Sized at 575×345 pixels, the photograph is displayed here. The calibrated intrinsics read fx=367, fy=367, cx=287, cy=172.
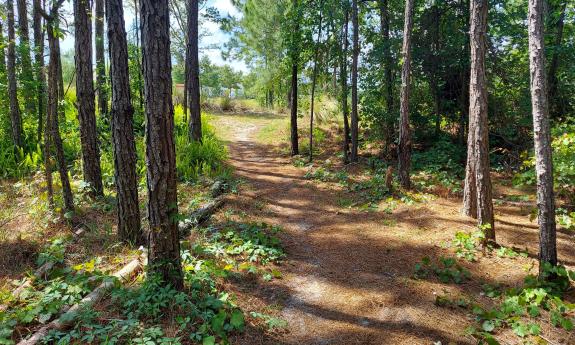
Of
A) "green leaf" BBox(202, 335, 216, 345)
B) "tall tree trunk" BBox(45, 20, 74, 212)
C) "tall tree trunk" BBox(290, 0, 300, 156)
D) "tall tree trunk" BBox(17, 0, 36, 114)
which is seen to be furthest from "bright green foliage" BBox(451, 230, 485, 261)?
"tall tree trunk" BBox(17, 0, 36, 114)

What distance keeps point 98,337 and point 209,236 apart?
8.49ft

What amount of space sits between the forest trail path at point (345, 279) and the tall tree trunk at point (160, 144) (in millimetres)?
1188

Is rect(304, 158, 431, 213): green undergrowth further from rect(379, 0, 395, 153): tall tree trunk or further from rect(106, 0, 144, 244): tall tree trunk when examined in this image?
rect(106, 0, 144, 244): tall tree trunk

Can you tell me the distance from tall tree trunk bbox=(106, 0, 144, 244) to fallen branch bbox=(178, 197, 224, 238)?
0.69m

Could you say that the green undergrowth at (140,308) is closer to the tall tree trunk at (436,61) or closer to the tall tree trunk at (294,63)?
the tall tree trunk at (436,61)

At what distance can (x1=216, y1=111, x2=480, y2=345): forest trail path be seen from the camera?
353 centimetres

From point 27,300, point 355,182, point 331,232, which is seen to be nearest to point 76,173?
point 27,300

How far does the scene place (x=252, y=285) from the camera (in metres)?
4.27

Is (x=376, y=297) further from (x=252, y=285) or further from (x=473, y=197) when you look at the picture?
(x=473, y=197)

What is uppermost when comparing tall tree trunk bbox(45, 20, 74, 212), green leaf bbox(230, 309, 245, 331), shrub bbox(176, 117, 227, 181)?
tall tree trunk bbox(45, 20, 74, 212)

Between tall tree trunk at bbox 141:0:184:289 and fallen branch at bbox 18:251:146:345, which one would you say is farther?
tall tree trunk at bbox 141:0:184:289

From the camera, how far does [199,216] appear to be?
611cm

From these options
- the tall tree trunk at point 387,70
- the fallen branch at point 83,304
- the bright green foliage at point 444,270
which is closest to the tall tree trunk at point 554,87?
the tall tree trunk at point 387,70

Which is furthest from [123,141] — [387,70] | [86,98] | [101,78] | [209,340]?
[387,70]
